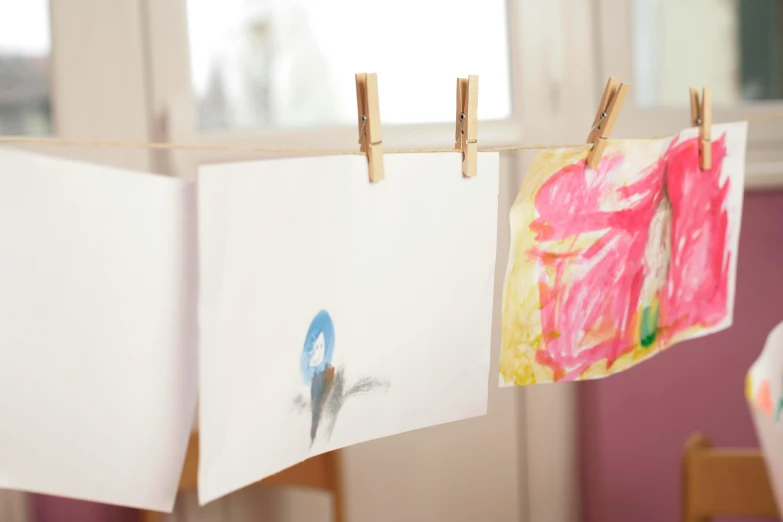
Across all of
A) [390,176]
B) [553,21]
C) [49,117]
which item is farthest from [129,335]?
[553,21]

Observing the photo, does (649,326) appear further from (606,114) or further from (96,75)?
(96,75)

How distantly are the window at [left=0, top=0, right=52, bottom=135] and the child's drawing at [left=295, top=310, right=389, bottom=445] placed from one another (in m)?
0.85

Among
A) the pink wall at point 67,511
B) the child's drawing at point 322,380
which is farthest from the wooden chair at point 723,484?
the pink wall at point 67,511

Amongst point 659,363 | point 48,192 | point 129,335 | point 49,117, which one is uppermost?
point 49,117

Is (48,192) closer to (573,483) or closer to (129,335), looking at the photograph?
(129,335)

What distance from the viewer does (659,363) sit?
1425 millimetres

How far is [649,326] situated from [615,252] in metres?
0.11

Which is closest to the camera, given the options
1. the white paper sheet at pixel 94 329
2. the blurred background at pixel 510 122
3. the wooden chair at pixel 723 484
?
the white paper sheet at pixel 94 329

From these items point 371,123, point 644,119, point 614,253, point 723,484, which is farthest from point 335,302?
point 644,119

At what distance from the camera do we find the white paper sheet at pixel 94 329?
513 mm

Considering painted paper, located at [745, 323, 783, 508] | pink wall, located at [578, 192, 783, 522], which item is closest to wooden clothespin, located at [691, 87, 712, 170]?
painted paper, located at [745, 323, 783, 508]

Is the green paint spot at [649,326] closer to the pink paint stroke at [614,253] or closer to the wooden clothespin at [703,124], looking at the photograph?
the pink paint stroke at [614,253]

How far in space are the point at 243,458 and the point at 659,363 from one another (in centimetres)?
105

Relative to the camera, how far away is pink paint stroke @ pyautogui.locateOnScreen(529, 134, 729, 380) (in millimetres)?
747
